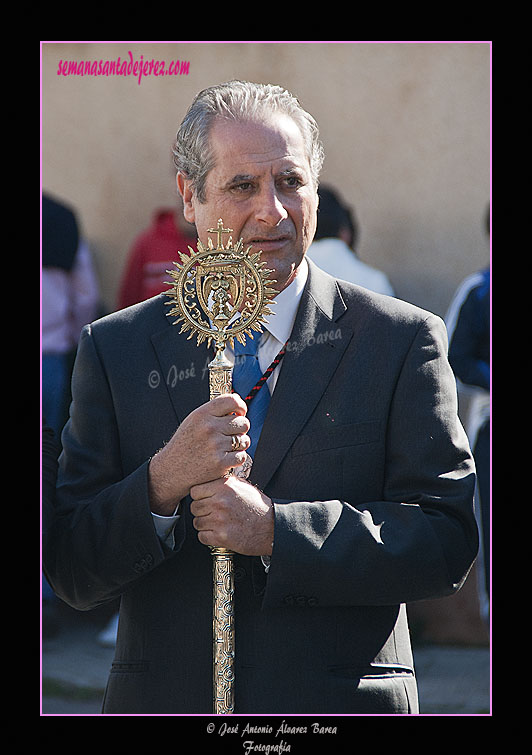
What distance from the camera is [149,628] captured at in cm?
257

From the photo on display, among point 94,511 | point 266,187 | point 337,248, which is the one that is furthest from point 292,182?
point 337,248

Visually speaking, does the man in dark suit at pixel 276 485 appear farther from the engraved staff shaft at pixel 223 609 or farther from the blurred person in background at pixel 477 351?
the blurred person in background at pixel 477 351

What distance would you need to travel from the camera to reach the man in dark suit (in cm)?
239

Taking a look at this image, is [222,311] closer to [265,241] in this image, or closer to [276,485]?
[265,241]

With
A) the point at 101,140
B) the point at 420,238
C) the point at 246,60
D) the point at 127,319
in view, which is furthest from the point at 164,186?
the point at 127,319

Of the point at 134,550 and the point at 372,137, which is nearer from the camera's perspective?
the point at 134,550

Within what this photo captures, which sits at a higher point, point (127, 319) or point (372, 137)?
point (372, 137)

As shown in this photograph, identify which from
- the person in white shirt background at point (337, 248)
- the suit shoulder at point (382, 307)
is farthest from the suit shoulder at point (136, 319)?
the person in white shirt background at point (337, 248)

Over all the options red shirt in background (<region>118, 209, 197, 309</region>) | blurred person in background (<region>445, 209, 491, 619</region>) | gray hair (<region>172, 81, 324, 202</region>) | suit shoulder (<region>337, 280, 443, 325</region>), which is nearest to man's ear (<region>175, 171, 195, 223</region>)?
gray hair (<region>172, 81, 324, 202</region>)

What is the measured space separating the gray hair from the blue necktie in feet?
1.22

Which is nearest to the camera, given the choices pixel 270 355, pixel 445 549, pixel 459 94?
pixel 445 549

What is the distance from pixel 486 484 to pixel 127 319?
2.88 m

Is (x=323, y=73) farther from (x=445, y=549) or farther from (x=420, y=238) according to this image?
(x=445, y=549)

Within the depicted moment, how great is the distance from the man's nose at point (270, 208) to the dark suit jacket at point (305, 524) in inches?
10.4
